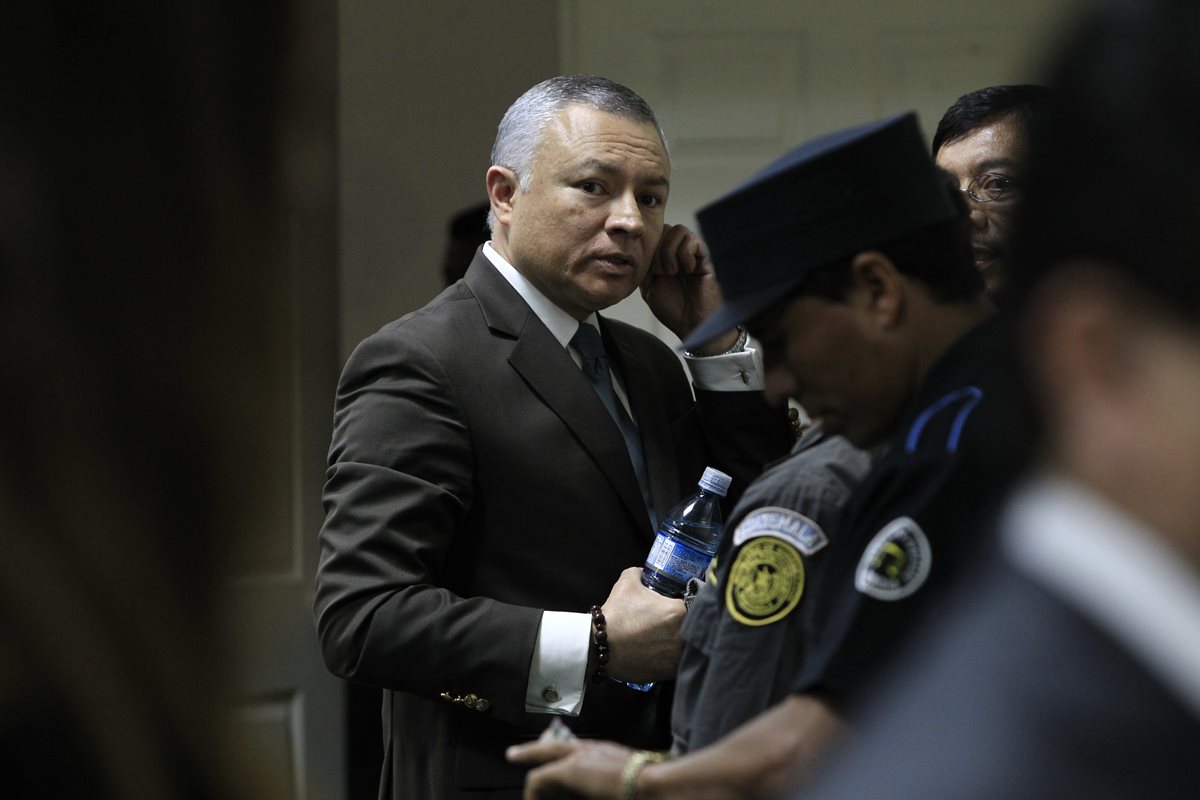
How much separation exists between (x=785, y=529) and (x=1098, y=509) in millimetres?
796

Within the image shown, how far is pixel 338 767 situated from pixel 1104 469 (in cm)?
285

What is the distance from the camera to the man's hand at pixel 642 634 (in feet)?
5.96

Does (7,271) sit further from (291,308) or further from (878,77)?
(878,77)

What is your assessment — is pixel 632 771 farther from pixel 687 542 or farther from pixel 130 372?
pixel 130 372

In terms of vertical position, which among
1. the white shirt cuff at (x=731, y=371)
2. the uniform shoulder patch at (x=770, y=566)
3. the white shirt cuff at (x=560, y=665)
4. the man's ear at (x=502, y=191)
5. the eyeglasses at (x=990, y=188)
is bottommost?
the white shirt cuff at (x=560, y=665)

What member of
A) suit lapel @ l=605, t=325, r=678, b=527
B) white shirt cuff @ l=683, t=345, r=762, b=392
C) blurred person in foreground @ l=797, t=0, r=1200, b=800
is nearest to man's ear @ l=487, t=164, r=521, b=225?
suit lapel @ l=605, t=325, r=678, b=527

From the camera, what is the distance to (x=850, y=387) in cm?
127

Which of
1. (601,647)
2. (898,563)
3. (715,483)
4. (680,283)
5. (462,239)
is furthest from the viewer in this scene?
(462,239)

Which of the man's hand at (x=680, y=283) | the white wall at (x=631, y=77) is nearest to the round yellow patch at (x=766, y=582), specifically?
the man's hand at (x=680, y=283)

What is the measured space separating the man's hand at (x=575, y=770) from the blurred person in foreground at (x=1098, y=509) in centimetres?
76

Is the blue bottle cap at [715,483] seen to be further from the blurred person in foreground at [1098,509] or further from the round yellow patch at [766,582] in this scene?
the blurred person in foreground at [1098,509]

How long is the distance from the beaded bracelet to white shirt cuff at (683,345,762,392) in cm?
44

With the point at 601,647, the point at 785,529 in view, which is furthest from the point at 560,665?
the point at 785,529

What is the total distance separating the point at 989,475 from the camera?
3.78 ft
